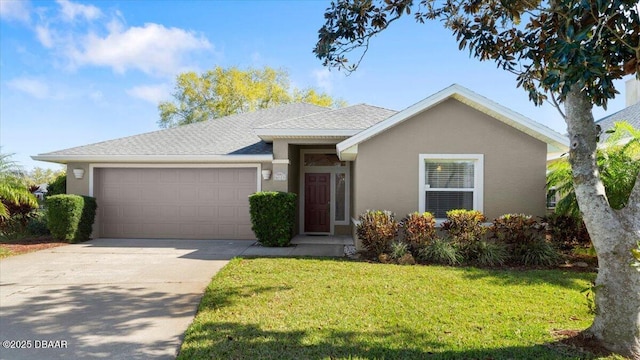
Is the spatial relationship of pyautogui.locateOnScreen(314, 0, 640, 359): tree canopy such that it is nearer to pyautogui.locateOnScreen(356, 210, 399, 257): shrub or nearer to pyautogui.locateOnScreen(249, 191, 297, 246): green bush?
pyautogui.locateOnScreen(356, 210, 399, 257): shrub

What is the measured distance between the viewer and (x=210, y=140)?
42.4 ft

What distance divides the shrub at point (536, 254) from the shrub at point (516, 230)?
134 mm

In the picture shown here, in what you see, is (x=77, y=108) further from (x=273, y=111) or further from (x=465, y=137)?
(x=465, y=137)

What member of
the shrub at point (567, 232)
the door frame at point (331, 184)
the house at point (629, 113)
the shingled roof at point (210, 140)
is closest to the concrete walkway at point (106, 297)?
the door frame at point (331, 184)

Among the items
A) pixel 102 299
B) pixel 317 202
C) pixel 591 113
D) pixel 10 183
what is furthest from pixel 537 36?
pixel 10 183

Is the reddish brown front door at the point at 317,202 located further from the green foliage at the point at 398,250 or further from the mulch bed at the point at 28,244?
the mulch bed at the point at 28,244

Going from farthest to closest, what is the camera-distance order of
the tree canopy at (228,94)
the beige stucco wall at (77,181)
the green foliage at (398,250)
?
the tree canopy at (228,94)
the beige stucco wall at (77,181)
the green foliage at (398,250)

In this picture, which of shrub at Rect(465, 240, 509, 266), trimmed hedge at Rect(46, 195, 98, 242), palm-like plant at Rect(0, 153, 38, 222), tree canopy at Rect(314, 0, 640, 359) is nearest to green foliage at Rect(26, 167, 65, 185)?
palm-like plant at Rect(0, 153, 38, 222)

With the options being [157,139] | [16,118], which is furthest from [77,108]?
[157,139]

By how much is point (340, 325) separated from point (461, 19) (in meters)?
5.67

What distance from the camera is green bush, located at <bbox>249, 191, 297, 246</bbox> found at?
33.3 feet

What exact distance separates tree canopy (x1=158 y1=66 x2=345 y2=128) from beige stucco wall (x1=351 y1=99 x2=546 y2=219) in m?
21.5

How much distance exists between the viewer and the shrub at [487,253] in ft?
27.0

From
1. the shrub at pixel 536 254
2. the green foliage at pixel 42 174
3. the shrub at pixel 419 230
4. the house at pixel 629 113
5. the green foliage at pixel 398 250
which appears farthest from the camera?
the green foliage at pixel 42 174
